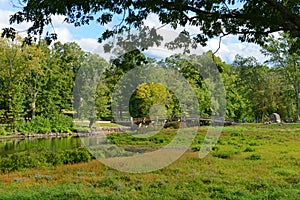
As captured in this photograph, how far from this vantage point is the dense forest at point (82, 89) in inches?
1382

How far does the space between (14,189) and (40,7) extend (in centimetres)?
577

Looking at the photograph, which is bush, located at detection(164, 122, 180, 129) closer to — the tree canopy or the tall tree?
the tall tree

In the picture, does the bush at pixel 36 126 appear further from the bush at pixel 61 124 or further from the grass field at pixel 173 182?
the grass field at pixel 173 182

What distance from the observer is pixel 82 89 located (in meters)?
34.5

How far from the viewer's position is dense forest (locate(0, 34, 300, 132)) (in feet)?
115

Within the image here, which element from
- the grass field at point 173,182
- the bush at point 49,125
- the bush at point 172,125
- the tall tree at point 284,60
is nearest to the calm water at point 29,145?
the bush at point 49,125

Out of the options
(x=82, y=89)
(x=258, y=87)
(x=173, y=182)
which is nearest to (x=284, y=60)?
(x=258, y=87)

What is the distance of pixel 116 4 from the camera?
5.41 metres

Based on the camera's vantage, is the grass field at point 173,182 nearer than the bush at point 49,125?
Yes

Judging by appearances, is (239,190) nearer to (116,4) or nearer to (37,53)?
(116,4)

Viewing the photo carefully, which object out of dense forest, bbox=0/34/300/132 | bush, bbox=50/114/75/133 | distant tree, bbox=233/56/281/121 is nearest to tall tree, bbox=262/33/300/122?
dense forest, bbox=0/34/300/132

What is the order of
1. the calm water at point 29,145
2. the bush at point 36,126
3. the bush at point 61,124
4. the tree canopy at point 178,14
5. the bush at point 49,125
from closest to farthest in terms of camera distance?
1. the tree canopy at point 178,14
2. the calm water at point 29,145
3. the bush at point 36,126
4. the bush at point 49,125
5. the bush at point 61,124

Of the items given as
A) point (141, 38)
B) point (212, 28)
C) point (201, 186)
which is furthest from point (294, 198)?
point (141, 38)

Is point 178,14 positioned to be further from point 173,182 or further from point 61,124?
point 61,124
